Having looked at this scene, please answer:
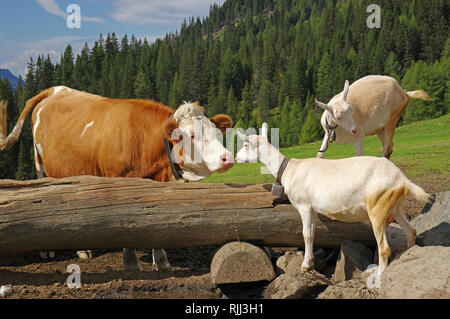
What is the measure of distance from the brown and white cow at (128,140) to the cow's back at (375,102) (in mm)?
2784

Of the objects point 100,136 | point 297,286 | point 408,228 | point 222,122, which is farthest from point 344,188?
point 100,136

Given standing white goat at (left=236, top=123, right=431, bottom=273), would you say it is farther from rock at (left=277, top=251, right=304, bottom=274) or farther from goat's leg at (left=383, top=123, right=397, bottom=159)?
goat's leg at (left=383, top=123, right=397, bottom=159)

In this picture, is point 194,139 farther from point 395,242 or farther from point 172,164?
point 395,242

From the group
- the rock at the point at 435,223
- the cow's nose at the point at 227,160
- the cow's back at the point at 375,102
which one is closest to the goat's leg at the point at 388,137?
the cow's back at the point at 375,102

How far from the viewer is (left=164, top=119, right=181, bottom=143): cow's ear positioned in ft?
21.1

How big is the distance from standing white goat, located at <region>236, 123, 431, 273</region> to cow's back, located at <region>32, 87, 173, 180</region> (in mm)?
1873

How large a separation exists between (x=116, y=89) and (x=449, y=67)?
270ft

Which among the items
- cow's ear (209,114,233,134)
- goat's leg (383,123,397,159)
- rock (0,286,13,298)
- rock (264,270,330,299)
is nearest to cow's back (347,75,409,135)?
goat's leg (383,123,397,159)

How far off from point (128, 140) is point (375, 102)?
4902 millimetres

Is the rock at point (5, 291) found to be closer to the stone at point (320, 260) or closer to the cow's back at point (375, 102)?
the stone at point (320, 260)

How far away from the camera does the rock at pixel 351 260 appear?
237 inches

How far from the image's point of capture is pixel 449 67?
7412cm

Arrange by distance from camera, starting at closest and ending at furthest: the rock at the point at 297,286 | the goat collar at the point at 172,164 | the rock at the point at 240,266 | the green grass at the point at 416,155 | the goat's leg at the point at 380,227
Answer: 1. the goat's leg at the point at 380,227
2. the rock at the point at 297,286
3. the rock at the point at 240,266
4. the goat collar at the point at 172,164
5. the green grass at the point at 416,155

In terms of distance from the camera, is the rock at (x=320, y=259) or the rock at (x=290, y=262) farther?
the rock at (x=320, y=259)
